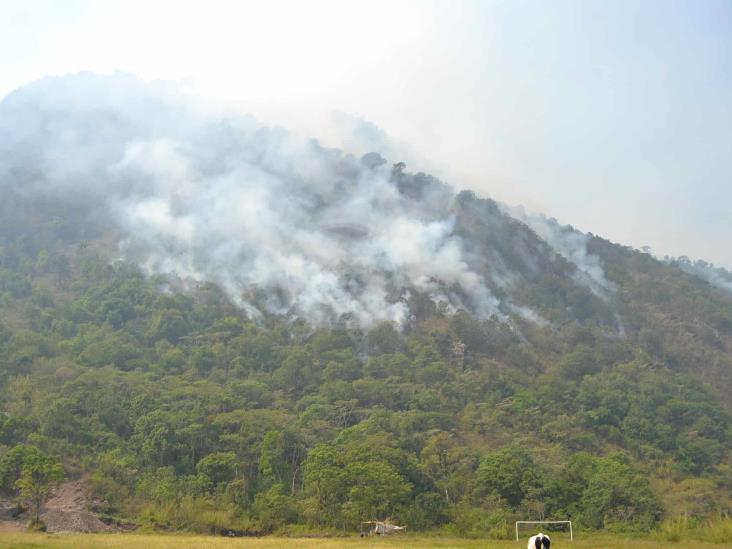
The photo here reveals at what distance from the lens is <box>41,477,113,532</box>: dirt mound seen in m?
45.8

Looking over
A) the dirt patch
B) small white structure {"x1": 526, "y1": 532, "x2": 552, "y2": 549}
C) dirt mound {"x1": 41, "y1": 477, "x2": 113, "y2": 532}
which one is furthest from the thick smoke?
small white structure {"x1": 526, "y1": 532, "x2": 552, "y2": 549}

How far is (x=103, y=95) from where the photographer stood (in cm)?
14962

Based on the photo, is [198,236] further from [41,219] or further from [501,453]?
[501,453]

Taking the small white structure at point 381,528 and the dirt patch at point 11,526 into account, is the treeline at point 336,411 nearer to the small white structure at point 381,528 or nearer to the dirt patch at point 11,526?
the small white structure at point 381,528

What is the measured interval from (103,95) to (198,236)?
56867 mm

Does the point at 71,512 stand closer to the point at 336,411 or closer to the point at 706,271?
the point at 336,411

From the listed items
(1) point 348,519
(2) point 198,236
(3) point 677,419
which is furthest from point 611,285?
(1) point 348,519

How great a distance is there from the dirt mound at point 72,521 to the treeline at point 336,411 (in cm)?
267

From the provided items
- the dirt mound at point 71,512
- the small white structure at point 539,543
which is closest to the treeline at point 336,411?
the dirt mound at point 71,512

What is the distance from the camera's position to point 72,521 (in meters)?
46.4

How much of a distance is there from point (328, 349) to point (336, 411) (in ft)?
56.2

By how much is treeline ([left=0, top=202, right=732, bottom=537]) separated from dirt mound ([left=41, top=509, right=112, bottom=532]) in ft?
8.75

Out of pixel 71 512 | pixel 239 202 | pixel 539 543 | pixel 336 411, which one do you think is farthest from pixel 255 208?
pixel 539 543

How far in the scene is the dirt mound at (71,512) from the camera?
4575cm
